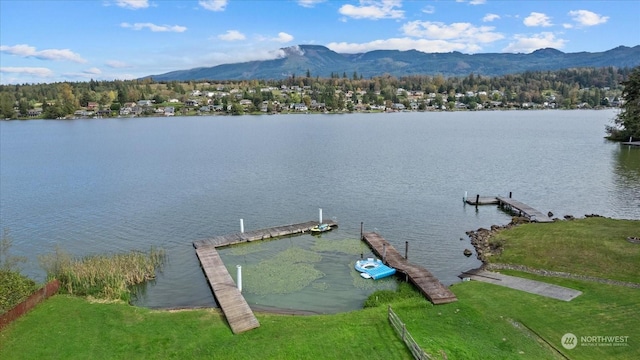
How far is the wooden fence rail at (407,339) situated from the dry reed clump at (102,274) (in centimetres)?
1949

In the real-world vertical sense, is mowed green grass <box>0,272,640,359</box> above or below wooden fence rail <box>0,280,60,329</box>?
below

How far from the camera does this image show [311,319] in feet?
85.3

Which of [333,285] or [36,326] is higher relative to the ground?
[36,326]

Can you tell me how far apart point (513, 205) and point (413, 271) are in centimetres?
2779

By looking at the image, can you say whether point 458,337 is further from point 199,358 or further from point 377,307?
point 199,358

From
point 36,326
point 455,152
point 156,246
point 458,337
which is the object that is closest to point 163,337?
point 36,326

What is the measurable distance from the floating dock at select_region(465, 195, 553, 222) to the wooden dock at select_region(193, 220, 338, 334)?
2296 centimetres

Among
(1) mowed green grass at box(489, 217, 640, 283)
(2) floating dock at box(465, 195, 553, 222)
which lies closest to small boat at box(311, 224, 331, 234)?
(1) mowed green grass at box(489, 217, 640, 283)

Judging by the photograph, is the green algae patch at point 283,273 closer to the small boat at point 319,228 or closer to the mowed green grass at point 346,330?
the small boat at point 319,228

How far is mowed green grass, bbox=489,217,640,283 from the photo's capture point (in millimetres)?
31781

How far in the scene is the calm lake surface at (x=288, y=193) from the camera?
4006 cm

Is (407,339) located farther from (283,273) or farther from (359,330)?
(283,273)

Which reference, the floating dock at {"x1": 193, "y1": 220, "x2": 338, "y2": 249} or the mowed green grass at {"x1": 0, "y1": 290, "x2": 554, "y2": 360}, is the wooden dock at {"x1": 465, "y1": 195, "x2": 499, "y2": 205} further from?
the mowed green grass at {"x1": 0, "y1": 290, "x2": 554, "y2": 360}

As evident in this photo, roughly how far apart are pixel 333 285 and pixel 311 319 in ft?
25.5
